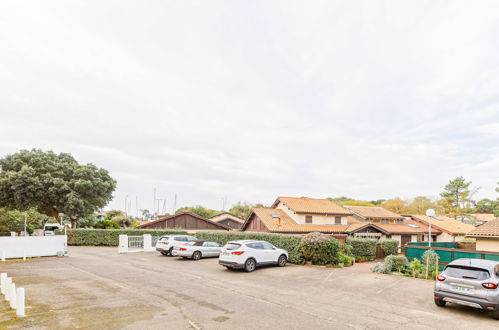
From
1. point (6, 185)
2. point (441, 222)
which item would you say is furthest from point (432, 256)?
point (6, 185)

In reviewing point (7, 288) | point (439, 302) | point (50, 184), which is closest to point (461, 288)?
point (439, 302)

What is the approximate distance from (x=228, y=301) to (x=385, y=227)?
3364 centimetres

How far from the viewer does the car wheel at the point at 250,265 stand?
54.2ft

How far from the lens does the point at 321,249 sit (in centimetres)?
1856

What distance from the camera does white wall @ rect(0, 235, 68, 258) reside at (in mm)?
21859

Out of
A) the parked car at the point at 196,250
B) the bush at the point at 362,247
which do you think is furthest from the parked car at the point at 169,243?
the bush at the point at 362,247

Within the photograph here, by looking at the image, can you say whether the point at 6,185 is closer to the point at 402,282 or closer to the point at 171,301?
the point at 171,301

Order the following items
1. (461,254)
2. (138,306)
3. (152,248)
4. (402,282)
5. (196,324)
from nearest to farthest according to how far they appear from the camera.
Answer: (196,324) → (138,306) → (402,282) → (461,254) → (152,248)

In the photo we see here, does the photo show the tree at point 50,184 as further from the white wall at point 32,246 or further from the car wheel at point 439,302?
the car wheel at point 439,302

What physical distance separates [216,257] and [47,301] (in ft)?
45.1

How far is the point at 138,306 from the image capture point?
957 cm

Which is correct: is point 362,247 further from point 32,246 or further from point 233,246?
point 32,246

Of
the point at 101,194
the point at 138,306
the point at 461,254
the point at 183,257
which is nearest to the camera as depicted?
the point at 138,306

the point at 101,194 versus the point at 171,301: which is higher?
the point at 101,194
